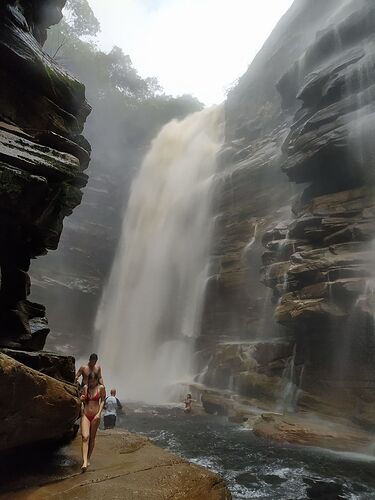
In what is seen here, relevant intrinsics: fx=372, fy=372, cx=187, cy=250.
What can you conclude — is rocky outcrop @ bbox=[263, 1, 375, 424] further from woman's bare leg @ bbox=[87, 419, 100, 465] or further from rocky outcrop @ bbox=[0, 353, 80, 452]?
rocky outcrop @ bbox=[0, 353, 80, 452]

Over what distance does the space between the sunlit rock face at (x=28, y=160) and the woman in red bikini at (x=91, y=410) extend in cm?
153

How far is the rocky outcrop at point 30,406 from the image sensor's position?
4801mm

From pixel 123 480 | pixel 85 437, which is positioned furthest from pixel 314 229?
pixel 123 480

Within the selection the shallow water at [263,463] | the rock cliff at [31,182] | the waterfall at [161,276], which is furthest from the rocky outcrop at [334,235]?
the rock cliff at [31,182]

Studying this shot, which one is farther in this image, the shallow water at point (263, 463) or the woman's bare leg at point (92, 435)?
the shallow water at point (263, 463)

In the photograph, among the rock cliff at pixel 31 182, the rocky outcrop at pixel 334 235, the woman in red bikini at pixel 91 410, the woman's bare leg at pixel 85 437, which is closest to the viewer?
the woman's bare leg at pixel 85 437

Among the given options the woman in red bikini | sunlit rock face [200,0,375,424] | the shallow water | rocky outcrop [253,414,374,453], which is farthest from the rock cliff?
sunlit rock face [200,0,375,424]

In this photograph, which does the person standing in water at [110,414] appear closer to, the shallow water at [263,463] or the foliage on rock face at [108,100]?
the shallow water at [263,463]

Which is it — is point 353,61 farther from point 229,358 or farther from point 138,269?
point 138,269

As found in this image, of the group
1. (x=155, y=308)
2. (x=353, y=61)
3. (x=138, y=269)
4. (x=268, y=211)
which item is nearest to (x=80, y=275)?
(x=138, y=269)

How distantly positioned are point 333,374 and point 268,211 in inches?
539

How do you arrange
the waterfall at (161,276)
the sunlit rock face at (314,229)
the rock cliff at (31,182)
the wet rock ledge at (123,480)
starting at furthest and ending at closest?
the waterfall at (161,276)
the sunlit rock face at (314,229)
the rock cliff at (31,182)
the wet rock ledge at (123,480)

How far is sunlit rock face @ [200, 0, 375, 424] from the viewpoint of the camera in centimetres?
1510

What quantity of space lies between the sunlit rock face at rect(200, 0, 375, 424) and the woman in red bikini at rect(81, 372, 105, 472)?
419 inches
